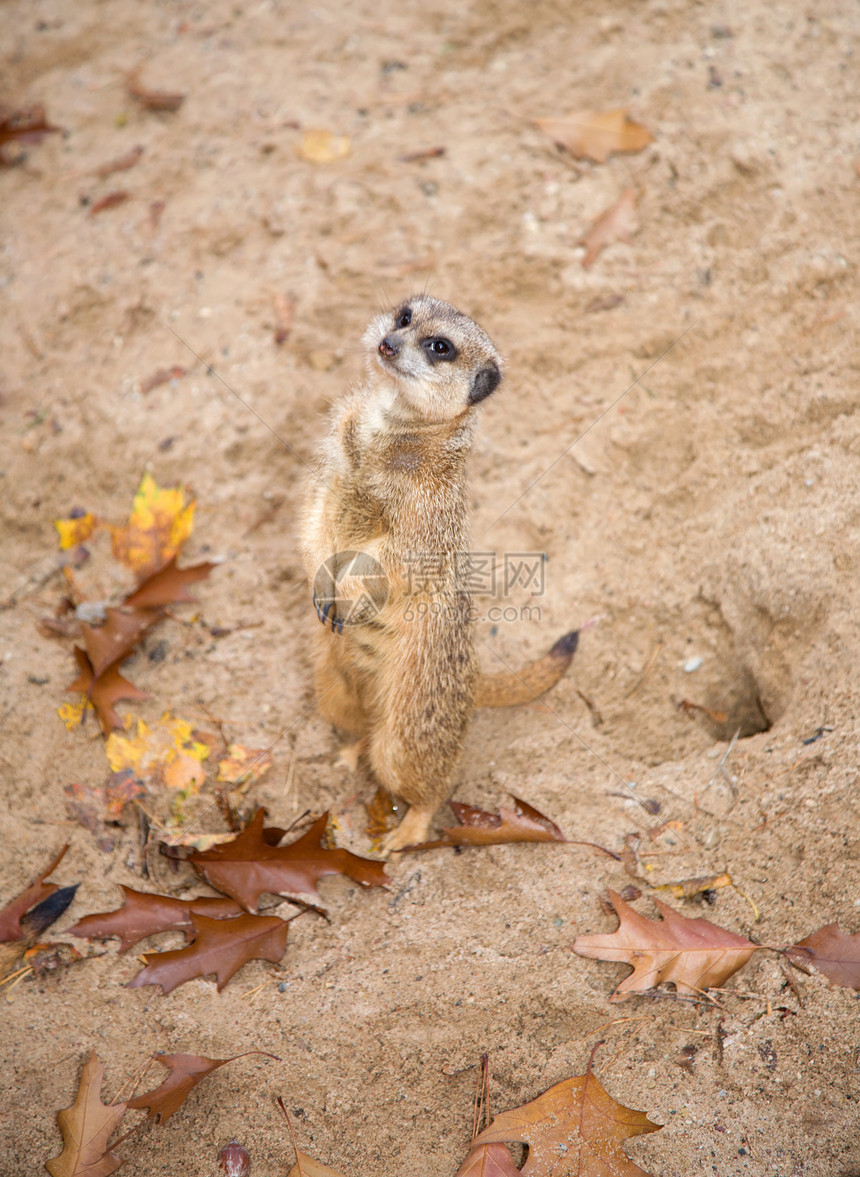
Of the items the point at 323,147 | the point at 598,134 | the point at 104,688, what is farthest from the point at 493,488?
the point at 323,147

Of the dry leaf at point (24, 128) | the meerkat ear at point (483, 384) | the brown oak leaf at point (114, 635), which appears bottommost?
the brown oak leaf at point (114, 635)

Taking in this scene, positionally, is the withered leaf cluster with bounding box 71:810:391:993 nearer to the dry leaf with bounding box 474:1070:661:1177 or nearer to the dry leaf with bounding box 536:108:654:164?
the dry leaf with bounding box 474:1070:661:1177

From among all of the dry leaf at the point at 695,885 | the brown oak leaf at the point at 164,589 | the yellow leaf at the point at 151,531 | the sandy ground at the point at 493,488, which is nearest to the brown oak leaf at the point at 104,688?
the sandy ground at the point at 493,488

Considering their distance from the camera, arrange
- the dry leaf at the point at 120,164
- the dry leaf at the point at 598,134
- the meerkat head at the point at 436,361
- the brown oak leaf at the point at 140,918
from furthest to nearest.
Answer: the dry leaf at the point at 120,164
the dry leaf at the point at 598,134
the meerkat head at the point at 436,361
the brown oak leaf at the point at 140,918

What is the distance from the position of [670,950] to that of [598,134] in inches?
145

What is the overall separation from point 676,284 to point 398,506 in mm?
1970

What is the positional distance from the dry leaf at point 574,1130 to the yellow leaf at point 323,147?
4141mm

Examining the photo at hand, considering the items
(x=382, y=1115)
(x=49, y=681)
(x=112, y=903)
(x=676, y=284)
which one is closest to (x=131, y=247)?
(x=49, y=681)

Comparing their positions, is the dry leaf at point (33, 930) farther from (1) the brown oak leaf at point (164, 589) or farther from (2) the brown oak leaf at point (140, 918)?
(1) the brown oak leaf at point (164, 589)

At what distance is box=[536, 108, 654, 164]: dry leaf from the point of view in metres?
4.00

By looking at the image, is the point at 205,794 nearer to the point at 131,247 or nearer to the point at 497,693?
the point at 497,693

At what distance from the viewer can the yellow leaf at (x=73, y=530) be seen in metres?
3.50

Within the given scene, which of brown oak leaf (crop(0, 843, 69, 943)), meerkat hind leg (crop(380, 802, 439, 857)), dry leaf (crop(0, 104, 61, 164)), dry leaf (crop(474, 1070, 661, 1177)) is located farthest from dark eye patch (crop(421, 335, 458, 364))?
dry leaf (crop(0, 104, 61, 164))

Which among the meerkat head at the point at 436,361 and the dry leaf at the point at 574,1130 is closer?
the dry leaf at the point at 574,1130
